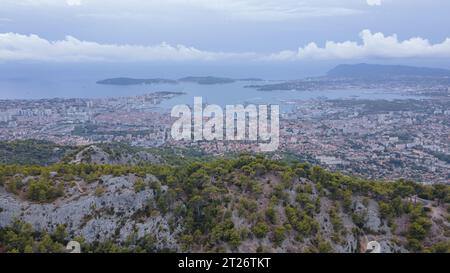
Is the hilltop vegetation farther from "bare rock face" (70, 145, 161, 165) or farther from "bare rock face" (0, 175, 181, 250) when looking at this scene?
"bare rock face" (70, 145, 161, 165)

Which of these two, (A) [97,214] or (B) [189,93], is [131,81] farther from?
(A) [97,214]

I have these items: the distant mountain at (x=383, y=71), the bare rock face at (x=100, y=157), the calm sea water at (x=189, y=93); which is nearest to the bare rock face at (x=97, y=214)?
the bare rock face at (x=100, y=157)

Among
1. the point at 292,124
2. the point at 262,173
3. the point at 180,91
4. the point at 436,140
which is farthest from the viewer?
the point at 180,91

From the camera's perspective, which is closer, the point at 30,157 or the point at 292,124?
the point at 30,157

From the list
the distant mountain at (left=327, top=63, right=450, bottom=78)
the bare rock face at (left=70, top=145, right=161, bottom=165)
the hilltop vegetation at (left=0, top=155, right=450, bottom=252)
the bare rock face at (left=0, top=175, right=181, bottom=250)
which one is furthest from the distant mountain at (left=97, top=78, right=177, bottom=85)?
the bare rock face at (left=0, top=175, right=181, bottom=250)

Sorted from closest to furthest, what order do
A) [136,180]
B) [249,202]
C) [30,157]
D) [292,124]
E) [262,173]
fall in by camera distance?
[249,202] < [136,180] < [262,173] < [30,157] < [292,124]
